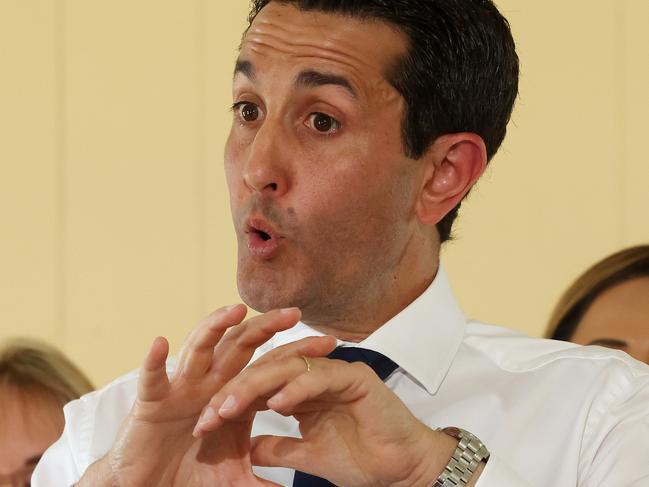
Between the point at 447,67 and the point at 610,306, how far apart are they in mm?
941

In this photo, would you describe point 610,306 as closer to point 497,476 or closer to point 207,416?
point 497,476

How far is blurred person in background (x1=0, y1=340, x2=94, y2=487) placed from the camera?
7.60 feet

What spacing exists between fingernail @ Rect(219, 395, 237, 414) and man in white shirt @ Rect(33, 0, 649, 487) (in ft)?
0.33

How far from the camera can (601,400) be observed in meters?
1.42

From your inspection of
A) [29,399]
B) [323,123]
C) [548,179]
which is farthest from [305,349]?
[548,179]

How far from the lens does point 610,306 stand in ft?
7.62

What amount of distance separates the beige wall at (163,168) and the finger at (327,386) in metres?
1.66

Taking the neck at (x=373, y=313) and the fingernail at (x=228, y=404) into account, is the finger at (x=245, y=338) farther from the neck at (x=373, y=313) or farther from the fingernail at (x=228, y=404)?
the neck at (x=373, y=313)

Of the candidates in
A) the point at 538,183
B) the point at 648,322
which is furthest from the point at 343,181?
the point at 538,183

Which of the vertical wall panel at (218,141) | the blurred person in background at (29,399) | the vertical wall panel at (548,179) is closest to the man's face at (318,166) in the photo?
the blurred person in background at (29,399)

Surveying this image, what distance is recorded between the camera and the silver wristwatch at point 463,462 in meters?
1.21

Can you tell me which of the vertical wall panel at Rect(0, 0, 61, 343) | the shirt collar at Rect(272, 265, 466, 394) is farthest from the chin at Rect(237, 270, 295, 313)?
the vertical wall panel at Rect(0, 0, 61, 343)

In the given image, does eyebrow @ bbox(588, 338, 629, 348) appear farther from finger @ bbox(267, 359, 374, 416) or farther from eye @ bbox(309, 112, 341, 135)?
finger @ bbox(267, 359, 374, 416)

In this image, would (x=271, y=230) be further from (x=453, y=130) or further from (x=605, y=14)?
(x=605, y=14)
